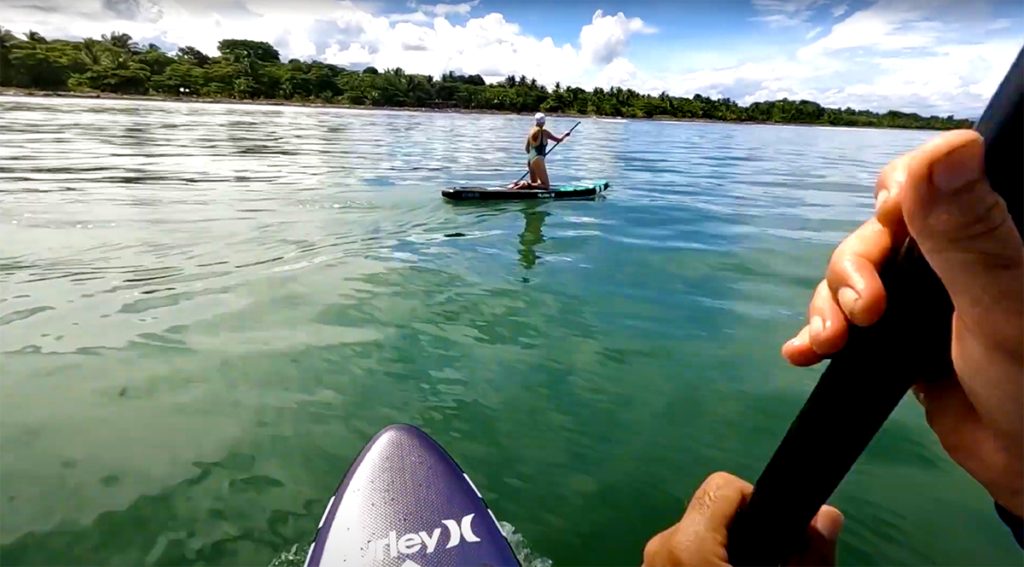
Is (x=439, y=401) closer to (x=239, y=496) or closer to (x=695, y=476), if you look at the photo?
(x=239, y=496)

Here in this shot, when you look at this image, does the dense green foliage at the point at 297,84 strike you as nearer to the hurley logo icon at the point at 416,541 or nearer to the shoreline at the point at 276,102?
the shoreline at the point at 276,102

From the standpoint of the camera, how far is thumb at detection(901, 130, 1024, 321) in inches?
28.0

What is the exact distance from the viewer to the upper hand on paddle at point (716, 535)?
128 cm

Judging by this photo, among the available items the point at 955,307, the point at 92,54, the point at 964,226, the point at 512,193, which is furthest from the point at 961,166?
the point at 92,54

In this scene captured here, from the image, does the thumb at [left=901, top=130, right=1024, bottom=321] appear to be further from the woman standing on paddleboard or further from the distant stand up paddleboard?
the woman standing on paddleboard

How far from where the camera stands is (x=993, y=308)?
0.79m

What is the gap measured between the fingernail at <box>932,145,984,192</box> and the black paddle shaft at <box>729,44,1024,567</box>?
0.01 metres

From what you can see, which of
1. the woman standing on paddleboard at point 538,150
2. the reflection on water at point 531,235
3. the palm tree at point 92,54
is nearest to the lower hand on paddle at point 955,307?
the reflection on water at point 531,235

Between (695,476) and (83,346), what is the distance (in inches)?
213

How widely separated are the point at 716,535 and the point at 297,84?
106 m

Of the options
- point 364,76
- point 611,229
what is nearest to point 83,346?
point 611,229

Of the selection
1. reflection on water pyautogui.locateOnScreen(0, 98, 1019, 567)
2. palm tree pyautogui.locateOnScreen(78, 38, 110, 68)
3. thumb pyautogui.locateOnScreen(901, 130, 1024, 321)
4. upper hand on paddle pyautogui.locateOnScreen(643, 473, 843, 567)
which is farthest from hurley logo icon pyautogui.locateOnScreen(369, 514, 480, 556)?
palm tree pyautogui.locateOnScreen(78, 38, 110, 68)

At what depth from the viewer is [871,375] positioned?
2.93 ft

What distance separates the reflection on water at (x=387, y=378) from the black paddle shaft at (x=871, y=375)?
247cm
